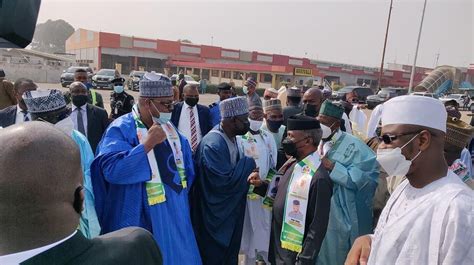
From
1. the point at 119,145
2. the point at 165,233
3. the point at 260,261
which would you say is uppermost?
the point at 119,145

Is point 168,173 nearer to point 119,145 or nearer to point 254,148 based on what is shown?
point 119,145

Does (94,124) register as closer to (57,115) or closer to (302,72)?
(57,115)

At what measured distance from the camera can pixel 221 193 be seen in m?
3.44

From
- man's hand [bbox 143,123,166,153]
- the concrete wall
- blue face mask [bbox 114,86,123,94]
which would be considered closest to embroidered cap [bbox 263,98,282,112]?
man's hand [bbox 143,123,166,153]

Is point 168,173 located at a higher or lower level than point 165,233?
higher

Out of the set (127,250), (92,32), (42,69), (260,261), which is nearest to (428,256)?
(127,250)

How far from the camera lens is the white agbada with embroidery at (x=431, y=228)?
1.47 metres

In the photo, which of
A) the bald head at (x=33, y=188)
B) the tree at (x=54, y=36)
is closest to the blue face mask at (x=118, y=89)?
the bald head at (x=33, y=188)

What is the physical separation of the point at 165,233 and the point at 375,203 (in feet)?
6.25

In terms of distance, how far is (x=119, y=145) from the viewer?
2.83 metres

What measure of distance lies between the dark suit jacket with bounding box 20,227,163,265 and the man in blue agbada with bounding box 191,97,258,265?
2.11 meters

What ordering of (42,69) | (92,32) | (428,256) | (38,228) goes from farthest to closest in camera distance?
(92,32) < (42,69) < (428,256) < (38,228)

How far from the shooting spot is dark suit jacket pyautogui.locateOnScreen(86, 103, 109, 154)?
4910 mm

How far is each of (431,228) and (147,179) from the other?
6.24 feet
